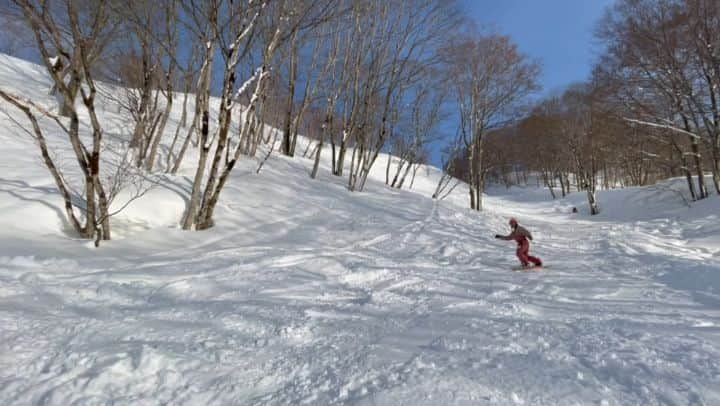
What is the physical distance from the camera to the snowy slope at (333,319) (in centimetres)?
233

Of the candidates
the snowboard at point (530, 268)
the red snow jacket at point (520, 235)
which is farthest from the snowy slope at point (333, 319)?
the red snow jacket at point (520, 235)

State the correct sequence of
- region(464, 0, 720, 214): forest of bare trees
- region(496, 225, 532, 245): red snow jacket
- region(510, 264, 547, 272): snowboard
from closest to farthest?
1. region(510, 264, 547, 272): snowboard
2. region(496, 225, 532, 245): red snow jacket
3. region(464, 0, 720, 214): forest of bare trees

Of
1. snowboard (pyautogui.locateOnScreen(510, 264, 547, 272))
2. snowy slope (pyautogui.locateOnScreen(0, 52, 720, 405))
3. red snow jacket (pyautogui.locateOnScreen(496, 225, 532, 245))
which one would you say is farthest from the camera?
red snow jacket (pyautogui.locateOnScreen(496, 225, 532, 245))

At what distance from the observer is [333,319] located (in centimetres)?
358

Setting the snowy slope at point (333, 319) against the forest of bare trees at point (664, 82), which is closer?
the snowy slope at point (333, 319)

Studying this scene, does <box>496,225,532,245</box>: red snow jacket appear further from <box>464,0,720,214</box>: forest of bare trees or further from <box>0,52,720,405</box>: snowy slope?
<box>464,0,720,214</box>: forest of bare trees

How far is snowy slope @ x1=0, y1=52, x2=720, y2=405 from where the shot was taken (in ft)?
7.65

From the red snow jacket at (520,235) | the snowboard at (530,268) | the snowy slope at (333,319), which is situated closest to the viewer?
the snowy slope at (333,319)

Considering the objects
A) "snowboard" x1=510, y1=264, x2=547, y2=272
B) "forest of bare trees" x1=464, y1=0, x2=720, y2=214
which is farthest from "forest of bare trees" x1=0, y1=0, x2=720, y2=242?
"snowboard" x1=510, y1=264, x2=547, y2=272

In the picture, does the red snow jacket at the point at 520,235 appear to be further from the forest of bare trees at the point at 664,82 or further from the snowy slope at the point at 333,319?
the forest of bare trees at the point at 664,82

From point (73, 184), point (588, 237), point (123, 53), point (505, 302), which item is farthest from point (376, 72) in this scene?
point (505, 302)

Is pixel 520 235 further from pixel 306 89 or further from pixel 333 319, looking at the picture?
pixel 306 89

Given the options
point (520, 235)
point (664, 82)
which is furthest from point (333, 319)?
point (664, 82)

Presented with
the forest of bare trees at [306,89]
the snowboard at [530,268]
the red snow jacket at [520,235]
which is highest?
the forest of bare trees at [306,89]
